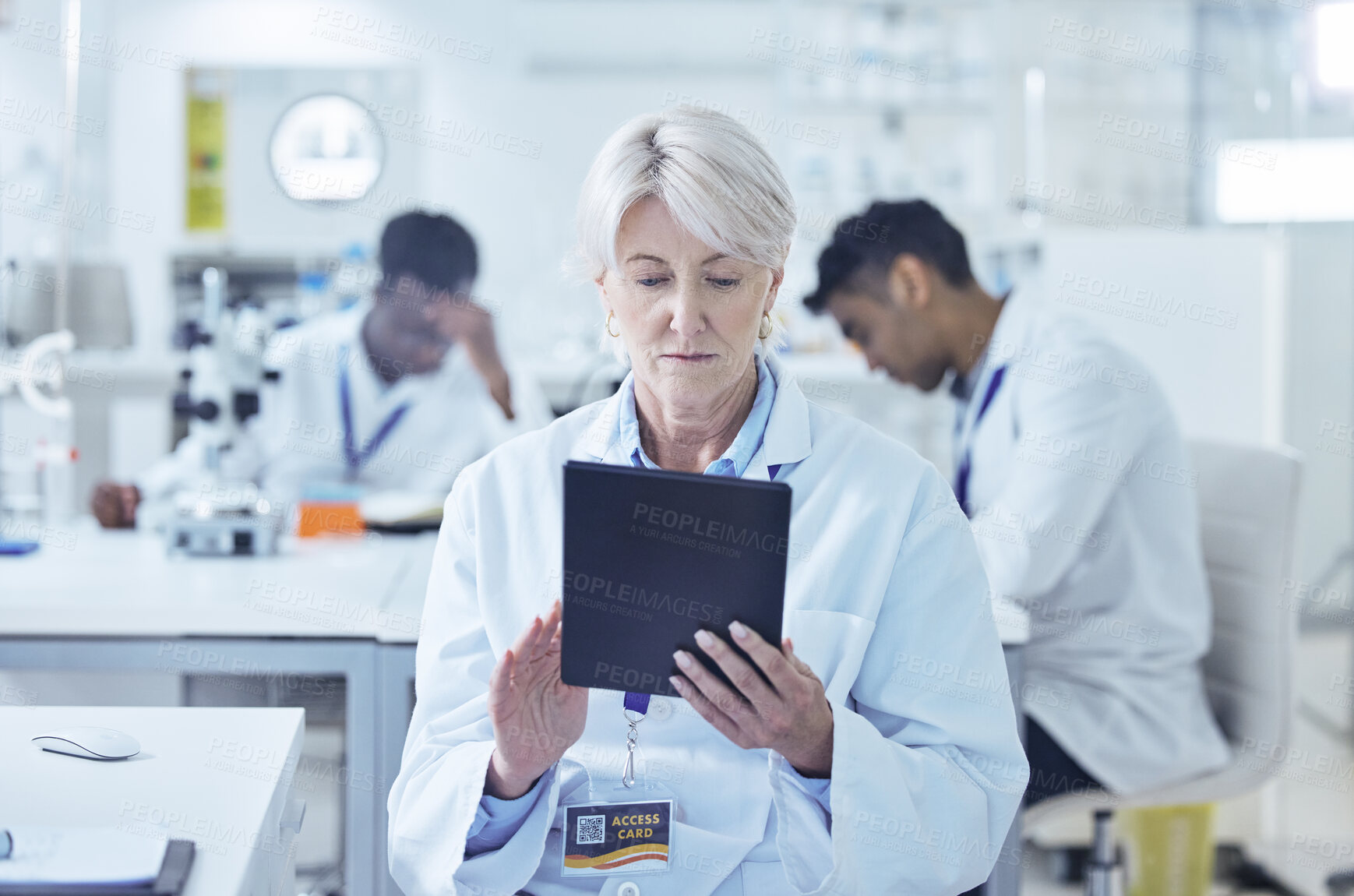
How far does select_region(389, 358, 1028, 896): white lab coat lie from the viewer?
43.9 inches

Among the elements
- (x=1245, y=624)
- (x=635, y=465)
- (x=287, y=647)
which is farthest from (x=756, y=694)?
(x=1245, y=624)

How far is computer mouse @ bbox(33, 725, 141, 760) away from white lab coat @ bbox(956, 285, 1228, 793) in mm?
1331

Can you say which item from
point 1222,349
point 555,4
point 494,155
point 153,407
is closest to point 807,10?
point 555,4

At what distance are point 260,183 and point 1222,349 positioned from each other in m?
3.91

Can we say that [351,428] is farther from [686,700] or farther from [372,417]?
[686,700]

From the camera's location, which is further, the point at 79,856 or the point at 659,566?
the point at 659,566

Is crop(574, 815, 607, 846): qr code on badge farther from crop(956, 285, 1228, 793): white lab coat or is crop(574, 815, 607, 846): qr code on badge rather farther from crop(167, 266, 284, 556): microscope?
crop(167, 266, 284, 556): microscope

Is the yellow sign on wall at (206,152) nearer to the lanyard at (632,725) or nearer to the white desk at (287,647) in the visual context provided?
the white desk at (287,647)

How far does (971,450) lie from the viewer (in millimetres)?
2193

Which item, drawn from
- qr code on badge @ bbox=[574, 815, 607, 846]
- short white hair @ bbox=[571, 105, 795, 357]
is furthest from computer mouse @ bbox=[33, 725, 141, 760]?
short white hair @ bbox=[571, 105, 795, 357]

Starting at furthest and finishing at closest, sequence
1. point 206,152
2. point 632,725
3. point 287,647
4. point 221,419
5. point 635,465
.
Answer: point 206,152
point 221,419
point 287,647
point 635,465
point 632,725

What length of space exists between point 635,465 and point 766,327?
23 cm

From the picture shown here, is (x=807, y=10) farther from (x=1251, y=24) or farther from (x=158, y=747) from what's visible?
(x=158, y=747)

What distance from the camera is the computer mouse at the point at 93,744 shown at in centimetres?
105
